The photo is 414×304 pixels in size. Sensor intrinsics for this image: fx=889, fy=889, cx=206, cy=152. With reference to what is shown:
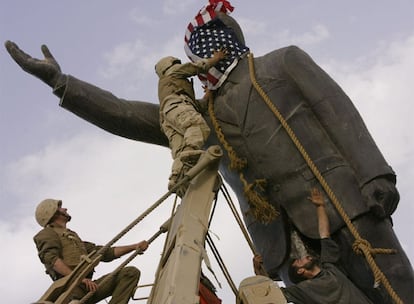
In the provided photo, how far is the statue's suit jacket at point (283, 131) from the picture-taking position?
538cm

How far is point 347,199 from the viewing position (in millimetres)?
5297

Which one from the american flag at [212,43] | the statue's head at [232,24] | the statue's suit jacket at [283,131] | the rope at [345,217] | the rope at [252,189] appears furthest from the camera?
the statue's head at [232,24]

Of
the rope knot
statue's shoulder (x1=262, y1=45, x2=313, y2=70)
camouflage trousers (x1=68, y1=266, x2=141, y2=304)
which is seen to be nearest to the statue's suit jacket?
statue's shoulder (x1=262, y1=45, x2=313, y2=70)

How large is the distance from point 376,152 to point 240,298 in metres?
1.43

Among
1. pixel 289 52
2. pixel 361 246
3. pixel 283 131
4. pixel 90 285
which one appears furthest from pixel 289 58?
pixel 90 285

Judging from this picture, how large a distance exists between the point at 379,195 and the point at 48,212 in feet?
6.30

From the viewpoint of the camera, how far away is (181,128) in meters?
5.47

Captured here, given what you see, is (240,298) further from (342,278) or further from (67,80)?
(67,80)

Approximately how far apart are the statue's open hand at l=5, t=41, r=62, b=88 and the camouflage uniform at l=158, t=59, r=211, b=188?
704 mm

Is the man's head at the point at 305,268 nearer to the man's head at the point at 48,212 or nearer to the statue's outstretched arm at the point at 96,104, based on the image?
the man's head at the point at 48,212

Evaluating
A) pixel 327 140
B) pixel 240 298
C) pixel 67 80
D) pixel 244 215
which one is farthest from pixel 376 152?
pixel 67 80

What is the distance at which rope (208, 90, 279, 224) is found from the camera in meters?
5.57

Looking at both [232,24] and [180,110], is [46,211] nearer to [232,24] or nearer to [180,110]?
[180,110]

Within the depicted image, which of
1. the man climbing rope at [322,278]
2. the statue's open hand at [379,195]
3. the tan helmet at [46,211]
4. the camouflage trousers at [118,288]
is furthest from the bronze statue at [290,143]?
the camouflage trousers at [118,288]
